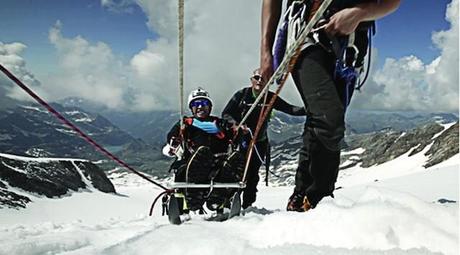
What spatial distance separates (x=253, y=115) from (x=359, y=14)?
4387mm

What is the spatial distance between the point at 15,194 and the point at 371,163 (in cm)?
8247

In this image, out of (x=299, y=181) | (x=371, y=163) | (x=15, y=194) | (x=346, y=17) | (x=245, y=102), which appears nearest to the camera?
(x=346, y=17)

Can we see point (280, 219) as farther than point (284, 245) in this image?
Yes

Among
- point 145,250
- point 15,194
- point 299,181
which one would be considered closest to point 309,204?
point 299,181

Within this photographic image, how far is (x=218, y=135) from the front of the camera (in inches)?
233

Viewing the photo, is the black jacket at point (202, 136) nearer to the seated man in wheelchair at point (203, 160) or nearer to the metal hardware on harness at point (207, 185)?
the seated man in wheelchair at point (203, 160)

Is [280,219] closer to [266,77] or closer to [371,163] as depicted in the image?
[266,77]

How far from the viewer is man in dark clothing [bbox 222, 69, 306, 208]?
6586 mm

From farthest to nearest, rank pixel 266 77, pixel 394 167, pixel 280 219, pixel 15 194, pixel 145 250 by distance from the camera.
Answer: pixel 394 167 < pixel 15 194 < pixel 266 77 < pixel 280 219 < pixel 145 250

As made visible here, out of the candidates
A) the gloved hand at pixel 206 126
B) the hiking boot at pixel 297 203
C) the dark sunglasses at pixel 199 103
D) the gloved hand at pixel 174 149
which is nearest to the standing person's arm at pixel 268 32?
the hiking boot at pixel 297 203

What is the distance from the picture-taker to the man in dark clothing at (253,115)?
659 cm

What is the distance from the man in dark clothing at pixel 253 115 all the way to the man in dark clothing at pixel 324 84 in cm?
323

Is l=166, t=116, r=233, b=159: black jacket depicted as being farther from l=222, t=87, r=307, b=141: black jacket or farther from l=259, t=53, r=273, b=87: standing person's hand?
l=259, t=53, r=273, b=87: standing person's hand

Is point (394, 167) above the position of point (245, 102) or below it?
below
